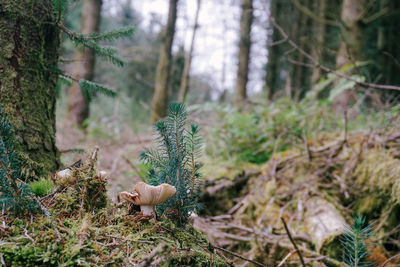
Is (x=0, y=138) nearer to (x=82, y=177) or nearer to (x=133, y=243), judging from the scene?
(x=82, y=177)

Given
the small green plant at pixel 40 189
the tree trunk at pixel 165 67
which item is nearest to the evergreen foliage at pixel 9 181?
the small green plant at pixel 40 189

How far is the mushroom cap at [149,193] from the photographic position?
1128 mm

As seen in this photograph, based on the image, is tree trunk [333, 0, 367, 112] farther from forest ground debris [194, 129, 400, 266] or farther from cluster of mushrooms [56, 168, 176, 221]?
cluster of mushrooms [56, 168, 176, 221]

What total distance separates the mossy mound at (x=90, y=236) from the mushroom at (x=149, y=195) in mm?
67

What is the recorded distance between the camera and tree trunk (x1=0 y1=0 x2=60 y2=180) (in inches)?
62.9

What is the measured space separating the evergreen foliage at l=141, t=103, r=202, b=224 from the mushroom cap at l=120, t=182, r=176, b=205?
0.14 metres

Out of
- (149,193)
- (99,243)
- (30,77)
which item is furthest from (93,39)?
(99,243)

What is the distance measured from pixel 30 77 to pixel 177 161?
3.97 feet

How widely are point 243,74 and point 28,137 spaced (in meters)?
6.41

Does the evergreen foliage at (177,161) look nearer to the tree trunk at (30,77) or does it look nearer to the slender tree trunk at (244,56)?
the tree trunk at (30,77)

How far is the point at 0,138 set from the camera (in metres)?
1.05

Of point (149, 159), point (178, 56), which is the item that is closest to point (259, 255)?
point (149, 159)

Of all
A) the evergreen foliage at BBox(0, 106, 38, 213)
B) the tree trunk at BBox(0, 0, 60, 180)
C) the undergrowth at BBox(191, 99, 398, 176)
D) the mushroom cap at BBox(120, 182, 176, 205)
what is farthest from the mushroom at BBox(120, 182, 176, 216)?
the undergrowth at BBox(191, 99, 398, 176)

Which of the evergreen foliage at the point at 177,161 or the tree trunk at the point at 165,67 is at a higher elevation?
the tree trunk at the point at 165,67
